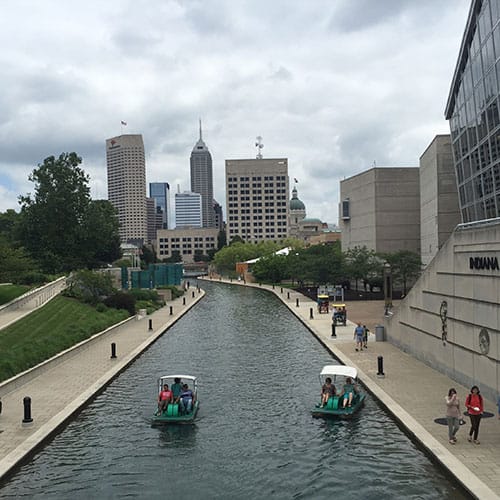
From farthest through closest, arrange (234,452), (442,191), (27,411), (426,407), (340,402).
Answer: (442,191)
(340,402)
(426,407)
(27,411)
(234,452)

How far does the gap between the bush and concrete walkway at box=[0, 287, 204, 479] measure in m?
10.8

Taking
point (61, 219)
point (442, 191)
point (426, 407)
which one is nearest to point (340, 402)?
point (426, 407)

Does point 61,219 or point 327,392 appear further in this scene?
point 61,219

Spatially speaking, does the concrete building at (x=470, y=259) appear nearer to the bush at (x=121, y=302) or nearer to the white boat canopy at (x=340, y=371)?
the white boat canopy at (x=340, y=371)

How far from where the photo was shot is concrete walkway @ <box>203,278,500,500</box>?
46.1 feet

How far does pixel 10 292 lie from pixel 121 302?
992 centimetres

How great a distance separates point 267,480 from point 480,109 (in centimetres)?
2698

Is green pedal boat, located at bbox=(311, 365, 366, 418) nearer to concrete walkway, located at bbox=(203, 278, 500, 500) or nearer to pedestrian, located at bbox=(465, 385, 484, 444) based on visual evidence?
concrete walkway, located at bbox=(203, 278, 500, 500)

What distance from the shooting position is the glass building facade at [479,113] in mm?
31638

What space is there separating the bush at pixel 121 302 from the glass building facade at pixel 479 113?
28.7 m

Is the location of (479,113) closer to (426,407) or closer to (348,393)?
(426,407)

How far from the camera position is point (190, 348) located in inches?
1438

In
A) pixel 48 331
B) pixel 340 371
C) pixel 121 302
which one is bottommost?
pixel 340 371

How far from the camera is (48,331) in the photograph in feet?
120
